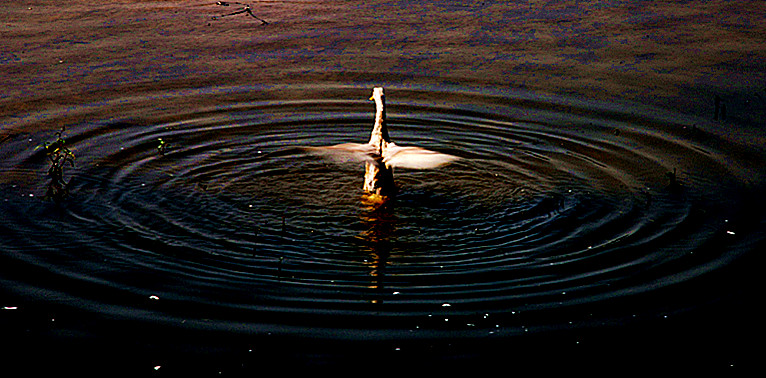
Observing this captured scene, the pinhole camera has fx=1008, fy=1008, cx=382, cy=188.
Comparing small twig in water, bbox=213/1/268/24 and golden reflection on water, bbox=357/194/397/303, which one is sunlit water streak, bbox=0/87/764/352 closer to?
golden reflection on water, bbox=357/194/397/303

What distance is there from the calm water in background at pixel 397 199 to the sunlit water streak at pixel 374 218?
0.11ft

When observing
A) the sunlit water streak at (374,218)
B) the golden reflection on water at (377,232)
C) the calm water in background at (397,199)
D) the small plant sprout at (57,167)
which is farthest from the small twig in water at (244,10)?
the golden reflection on water at (377,232)

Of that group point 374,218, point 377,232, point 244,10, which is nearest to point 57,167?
point 374,218

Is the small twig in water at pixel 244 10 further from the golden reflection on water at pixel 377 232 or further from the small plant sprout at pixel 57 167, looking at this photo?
the golden reflection on water at pixel 377 232

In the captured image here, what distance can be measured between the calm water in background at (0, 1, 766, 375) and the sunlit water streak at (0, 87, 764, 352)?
34mm

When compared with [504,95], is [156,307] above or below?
below

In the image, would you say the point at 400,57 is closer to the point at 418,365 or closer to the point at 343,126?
the point at 343,126

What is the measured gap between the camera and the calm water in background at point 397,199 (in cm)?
730

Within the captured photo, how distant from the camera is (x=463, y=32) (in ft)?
55.0

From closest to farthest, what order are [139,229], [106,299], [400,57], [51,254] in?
[106,299] → [51,254] → [139,229] → [400,57]

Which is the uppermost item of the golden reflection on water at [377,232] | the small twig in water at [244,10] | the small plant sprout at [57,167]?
the small twig in water at [244,10]

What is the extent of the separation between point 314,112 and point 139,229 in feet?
14.9

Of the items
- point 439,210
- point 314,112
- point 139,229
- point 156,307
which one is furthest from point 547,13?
point 156,307

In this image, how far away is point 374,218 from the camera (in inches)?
378
